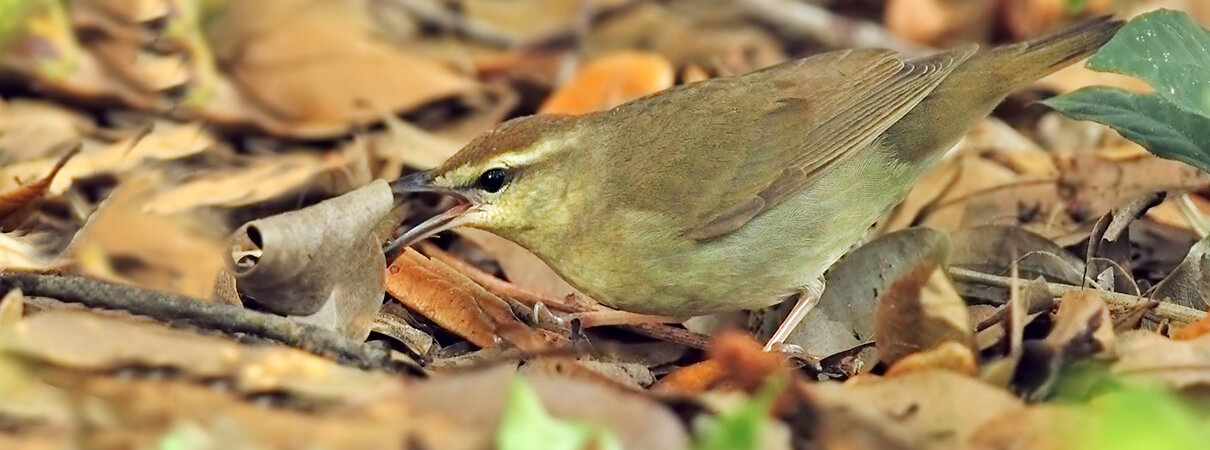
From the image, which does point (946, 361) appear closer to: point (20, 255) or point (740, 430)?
point (740, 430)

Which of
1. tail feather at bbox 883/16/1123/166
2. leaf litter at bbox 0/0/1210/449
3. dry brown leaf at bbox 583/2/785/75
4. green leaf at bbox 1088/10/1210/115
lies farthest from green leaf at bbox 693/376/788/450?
dry brown leaf at bbox 583/2/785/75

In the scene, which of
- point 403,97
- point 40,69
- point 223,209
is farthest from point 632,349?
point 40,69

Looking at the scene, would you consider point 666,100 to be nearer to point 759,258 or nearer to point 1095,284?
point 759,258

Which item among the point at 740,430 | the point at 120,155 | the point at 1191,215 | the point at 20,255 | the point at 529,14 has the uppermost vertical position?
the point at 740,430

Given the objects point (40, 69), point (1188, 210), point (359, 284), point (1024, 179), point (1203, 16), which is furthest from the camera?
point (1203, 16)

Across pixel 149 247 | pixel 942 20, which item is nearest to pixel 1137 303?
pixel 149 247

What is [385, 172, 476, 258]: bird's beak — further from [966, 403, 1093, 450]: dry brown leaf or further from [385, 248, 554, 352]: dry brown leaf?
[966, 403, 1093, 450]: dry brown leaf
